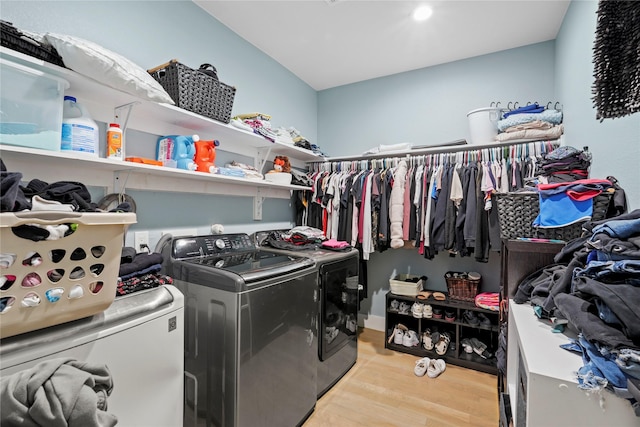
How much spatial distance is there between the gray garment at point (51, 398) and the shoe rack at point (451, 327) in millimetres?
2442

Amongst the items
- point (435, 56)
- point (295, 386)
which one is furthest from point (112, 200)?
point (435, 56)

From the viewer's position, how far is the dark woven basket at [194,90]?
5.18 feet

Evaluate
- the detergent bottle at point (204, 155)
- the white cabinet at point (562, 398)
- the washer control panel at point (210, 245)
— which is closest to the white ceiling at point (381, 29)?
the detergent bottle at point (204, 155)

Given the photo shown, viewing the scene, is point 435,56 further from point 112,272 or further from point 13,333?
point 13,333

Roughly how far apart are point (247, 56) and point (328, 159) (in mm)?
1236

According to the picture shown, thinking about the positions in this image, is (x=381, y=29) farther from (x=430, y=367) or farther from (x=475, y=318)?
(x=430, y=367)

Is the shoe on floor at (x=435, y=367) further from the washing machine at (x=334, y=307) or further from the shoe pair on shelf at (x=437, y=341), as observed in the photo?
the washing machine at (x=334, y=307)

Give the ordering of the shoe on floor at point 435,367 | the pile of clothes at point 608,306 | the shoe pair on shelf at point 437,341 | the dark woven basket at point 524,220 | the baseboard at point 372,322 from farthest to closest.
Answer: the baseboard at point 372,322 → the shoe pair on shelf at point 437,341 → the shoe on floor at point 435,367 → the dark woven basket at point 524,220 → the pile of clothes at point 608,306

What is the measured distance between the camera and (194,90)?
5.40 ft

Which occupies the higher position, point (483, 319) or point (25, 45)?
point (25, 45)

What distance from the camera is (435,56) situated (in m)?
2.68

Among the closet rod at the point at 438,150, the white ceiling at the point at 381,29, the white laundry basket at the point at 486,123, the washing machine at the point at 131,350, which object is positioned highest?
the white ceiling at the point at 381,29

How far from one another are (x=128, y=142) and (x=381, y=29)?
2.01m

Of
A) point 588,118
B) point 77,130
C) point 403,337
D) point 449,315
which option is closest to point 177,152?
point 77,130
